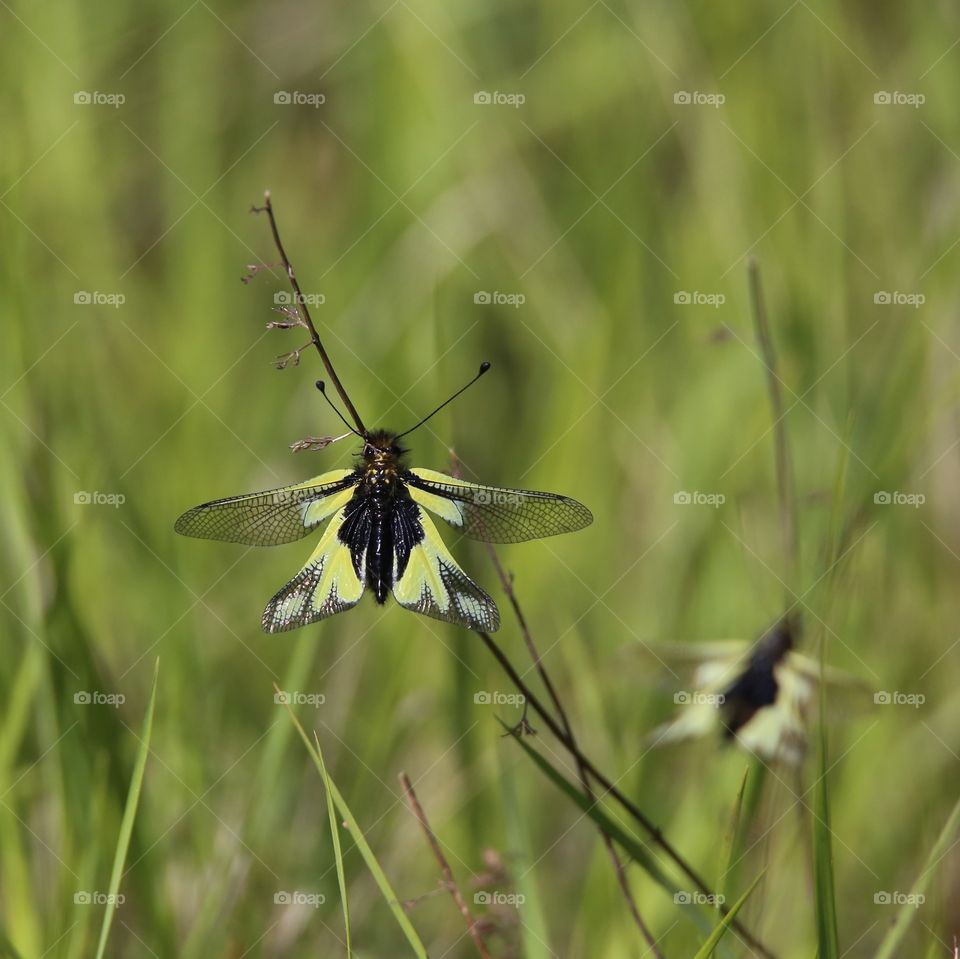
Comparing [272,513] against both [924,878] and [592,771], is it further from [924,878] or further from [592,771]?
[924,878]

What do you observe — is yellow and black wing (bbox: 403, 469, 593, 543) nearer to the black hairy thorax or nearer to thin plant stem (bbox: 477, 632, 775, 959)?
the black hairy thorax

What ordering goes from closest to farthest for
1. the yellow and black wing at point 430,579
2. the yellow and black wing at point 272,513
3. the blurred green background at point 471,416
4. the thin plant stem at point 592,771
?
the thin plant stem at point 592,771
the yellow and black wing at point 430,579
the yellow and black wing at point 272,513
the blurred green background at point 471,416

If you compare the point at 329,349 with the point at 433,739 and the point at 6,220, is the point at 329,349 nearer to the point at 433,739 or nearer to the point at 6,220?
the point at 6,220

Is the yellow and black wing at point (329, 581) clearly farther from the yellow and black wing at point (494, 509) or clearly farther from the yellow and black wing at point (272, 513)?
the yellow and black wing at point (494, 509)

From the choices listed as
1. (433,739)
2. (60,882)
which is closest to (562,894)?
(433,739)

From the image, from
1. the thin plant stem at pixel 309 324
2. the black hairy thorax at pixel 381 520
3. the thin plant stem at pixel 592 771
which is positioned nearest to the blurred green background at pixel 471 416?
the thin plant stem at pixel 592 771

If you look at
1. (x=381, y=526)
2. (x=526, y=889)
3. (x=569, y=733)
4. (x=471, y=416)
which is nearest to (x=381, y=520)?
(x=381, y=526)

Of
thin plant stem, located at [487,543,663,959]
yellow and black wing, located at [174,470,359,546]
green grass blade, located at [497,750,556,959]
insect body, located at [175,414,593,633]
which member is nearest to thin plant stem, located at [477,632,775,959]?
thin plant stem, located at [487,543,663,959]
